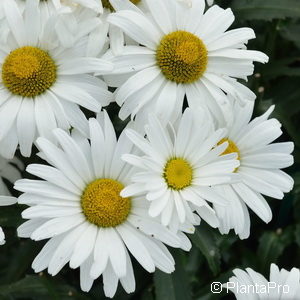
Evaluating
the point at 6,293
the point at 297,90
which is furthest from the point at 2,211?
the point at 297,90

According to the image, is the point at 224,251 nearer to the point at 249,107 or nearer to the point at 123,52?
the point at 249,107

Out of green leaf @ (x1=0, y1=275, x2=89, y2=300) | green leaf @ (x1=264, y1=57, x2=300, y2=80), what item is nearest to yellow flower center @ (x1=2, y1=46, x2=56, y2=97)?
green leaf @ (x1=0, y1=275, x2=89, y2=300)

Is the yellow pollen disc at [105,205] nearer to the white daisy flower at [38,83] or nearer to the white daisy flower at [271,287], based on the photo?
the white daisy flower at [38,83]

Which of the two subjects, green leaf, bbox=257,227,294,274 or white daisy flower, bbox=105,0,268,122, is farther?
green leaf, bbox=257,227,294,274

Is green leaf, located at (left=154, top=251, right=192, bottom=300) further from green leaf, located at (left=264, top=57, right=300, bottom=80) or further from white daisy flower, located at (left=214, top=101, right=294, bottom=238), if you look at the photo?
green leaf, located at (left=264, top=57, right=300, bottom=80)

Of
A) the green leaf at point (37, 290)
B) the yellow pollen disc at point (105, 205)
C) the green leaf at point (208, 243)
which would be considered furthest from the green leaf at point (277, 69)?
the green leaf at point (37, 290)

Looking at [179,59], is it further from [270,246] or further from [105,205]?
[270,246]

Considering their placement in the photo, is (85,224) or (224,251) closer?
(85,224)
